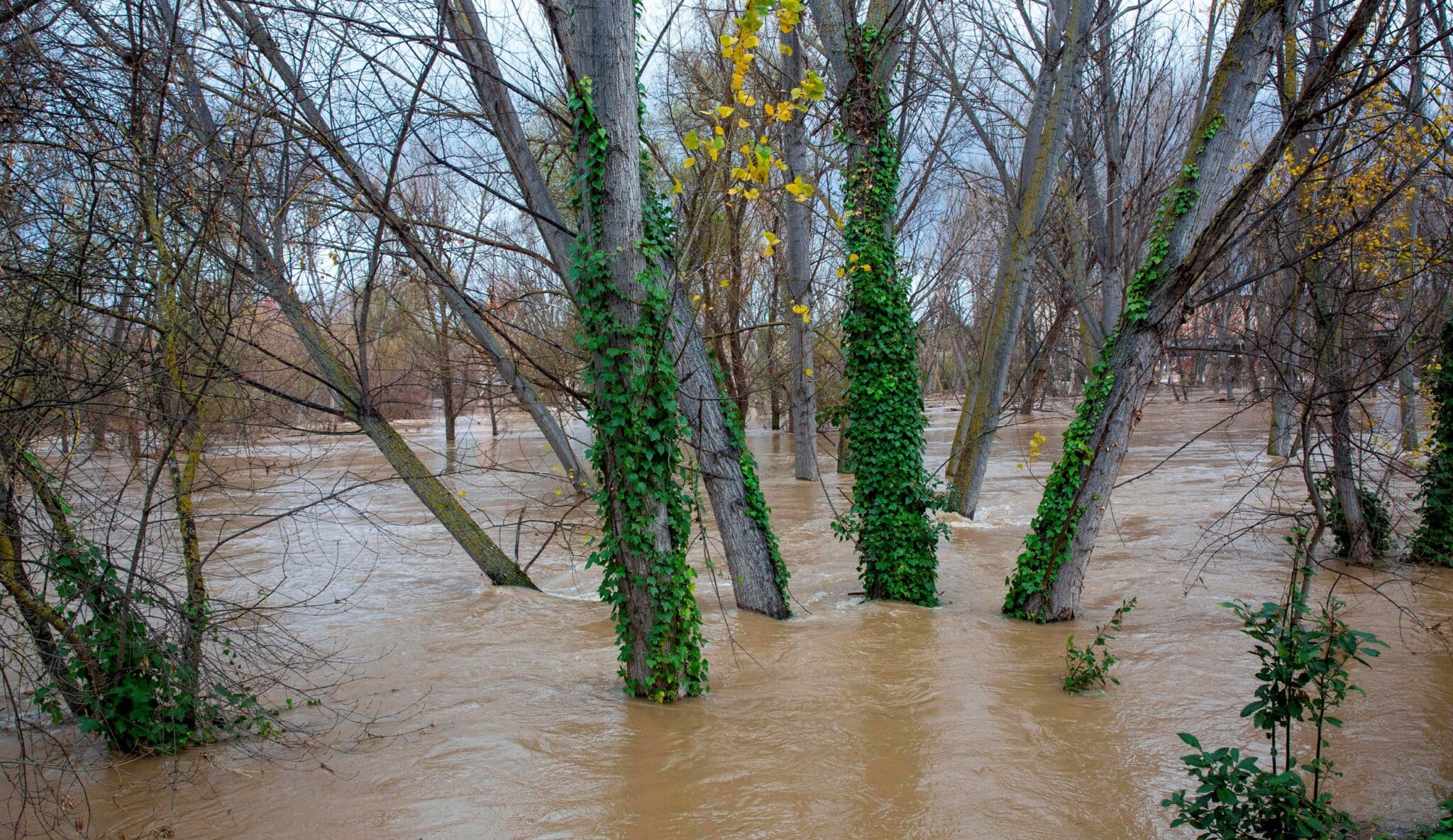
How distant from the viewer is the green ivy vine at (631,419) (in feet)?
17.0

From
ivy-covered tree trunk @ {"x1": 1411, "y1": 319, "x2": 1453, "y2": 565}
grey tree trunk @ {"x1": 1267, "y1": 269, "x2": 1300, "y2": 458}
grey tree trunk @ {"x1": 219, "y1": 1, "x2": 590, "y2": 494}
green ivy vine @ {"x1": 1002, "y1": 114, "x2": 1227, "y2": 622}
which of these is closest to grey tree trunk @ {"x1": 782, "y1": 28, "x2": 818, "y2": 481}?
grey tree trunk @ {"x1": 219, "y1": 1, "x2": 590, "y2": 494}

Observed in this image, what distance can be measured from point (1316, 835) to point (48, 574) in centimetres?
593

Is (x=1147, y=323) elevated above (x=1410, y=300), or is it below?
below

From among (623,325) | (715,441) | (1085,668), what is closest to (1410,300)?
(1085,668)

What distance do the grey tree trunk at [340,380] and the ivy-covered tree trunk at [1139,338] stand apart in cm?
549

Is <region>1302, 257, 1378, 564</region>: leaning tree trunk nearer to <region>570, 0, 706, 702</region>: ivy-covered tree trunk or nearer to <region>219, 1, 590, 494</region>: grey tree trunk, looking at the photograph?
<region>570, 0, 706, 702</region>: ivy-covered tree trunk

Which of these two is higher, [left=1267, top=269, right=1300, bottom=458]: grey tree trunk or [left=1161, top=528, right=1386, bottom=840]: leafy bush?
[left=1267, top=269, right=1300, bottom=458]: grey tree trunk

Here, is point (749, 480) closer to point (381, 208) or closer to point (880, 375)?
point (880, 375)

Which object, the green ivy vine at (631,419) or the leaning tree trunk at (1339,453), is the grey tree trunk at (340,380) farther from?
the leaning tree trunk at (1339,453)

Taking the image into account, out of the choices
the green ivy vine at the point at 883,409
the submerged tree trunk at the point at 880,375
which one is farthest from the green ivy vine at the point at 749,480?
the submerged tree trunk at the point at 880,375

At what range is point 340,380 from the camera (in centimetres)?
841

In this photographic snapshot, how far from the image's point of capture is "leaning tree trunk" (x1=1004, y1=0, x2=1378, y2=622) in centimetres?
679

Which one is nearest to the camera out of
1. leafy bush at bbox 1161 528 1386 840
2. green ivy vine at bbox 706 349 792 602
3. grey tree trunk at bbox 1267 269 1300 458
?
leafy bush at bbox 1161 528 1386 840

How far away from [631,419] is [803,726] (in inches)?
89.0
